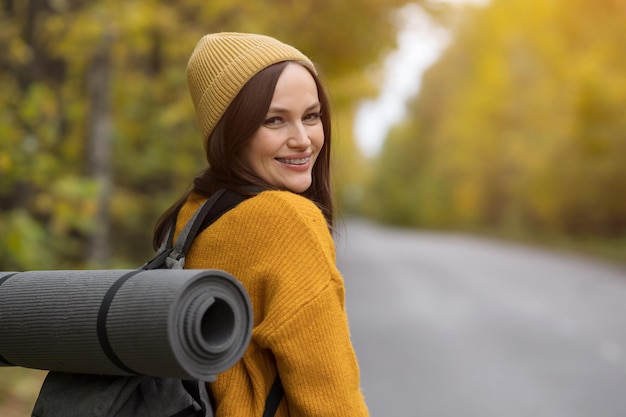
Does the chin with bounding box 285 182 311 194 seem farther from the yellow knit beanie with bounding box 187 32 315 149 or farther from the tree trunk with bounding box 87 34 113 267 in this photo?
the tree trunk with bounding box 87 34 113 267

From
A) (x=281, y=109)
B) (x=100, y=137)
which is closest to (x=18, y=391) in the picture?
(x=100, y=137)

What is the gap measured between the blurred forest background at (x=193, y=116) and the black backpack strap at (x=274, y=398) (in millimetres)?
890

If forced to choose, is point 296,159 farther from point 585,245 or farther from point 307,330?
point 585,245

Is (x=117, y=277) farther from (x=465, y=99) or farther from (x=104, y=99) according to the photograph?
(x=465, y=99)

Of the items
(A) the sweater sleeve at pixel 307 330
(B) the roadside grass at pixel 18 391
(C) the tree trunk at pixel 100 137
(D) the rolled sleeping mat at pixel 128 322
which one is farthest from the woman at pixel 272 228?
(C) the tree trunk at pixel 100 137

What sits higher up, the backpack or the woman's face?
the woman's face

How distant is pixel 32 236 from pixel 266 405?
13.8ft

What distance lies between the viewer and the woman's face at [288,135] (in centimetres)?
177

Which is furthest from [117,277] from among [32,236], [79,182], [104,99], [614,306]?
[614,306]

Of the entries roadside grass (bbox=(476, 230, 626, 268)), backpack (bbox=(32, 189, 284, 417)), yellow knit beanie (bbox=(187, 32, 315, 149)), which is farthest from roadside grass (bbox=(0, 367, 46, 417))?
roadside grass (bbox=(476, 230, 626, 268))

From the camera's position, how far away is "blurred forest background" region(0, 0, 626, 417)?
21.5ft

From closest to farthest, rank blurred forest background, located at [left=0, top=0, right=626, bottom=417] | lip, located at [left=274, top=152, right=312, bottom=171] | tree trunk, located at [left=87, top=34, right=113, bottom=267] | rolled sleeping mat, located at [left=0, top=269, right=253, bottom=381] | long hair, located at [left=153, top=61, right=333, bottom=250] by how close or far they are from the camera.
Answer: rolled sleeping mat, located at [left=0, top=269, right=253, bottom=381] < long hair, located at [left=153, top=61, right=333, bottom=250] < lip, located at [left=274, top=152, right=312, bottom=171] < blurred forest background, located at [left=0, top=0, right=626, bottom=417] < tree trunk, located at [left=87, top=34, right=113, bottom=267]

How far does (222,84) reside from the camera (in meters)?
1.76

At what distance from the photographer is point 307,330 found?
5.08 ft
